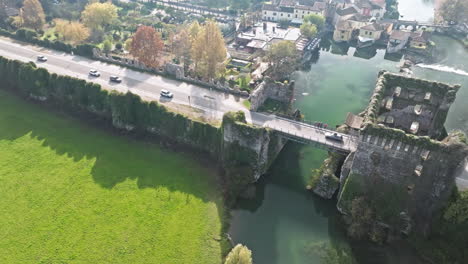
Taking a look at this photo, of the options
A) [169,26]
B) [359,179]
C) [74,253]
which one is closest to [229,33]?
[169,26]

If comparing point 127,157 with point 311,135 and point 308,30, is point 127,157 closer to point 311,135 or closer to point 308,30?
point 311,135

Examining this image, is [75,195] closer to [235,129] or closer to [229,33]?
[235,129]

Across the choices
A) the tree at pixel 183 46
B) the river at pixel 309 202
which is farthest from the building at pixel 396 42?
the tree at pixel 183 46

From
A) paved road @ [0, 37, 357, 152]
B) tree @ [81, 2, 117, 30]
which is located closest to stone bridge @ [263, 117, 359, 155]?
paved road @ [0, 37, 357, 152]

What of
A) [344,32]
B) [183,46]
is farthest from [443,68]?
[183,46]

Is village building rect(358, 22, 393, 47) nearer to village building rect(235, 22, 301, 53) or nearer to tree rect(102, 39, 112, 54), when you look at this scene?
village building rect(235, 22, 301, 53)
